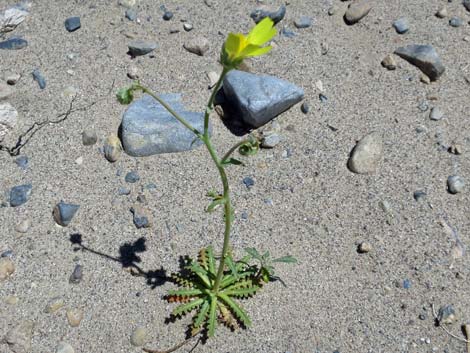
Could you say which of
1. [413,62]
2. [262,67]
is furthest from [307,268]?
[413,62]

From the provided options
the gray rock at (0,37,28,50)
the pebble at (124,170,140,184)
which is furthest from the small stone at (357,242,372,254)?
the gray rock at (0,37,28,50)

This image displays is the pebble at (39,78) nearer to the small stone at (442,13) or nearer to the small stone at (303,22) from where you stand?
the small stone at (303,22)

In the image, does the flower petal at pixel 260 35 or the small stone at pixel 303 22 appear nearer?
the flower petal at pixel 260 35

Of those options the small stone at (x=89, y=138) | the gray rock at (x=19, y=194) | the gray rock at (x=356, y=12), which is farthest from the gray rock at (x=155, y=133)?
the gray rock at (x=356, y=12)

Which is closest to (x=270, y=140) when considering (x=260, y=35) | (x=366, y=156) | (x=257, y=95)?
(x=257, y=95)

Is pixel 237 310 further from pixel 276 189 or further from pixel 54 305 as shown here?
pixel 54 305

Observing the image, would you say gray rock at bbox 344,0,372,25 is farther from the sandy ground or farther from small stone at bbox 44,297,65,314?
small stone at bbox 44,297,65,314
